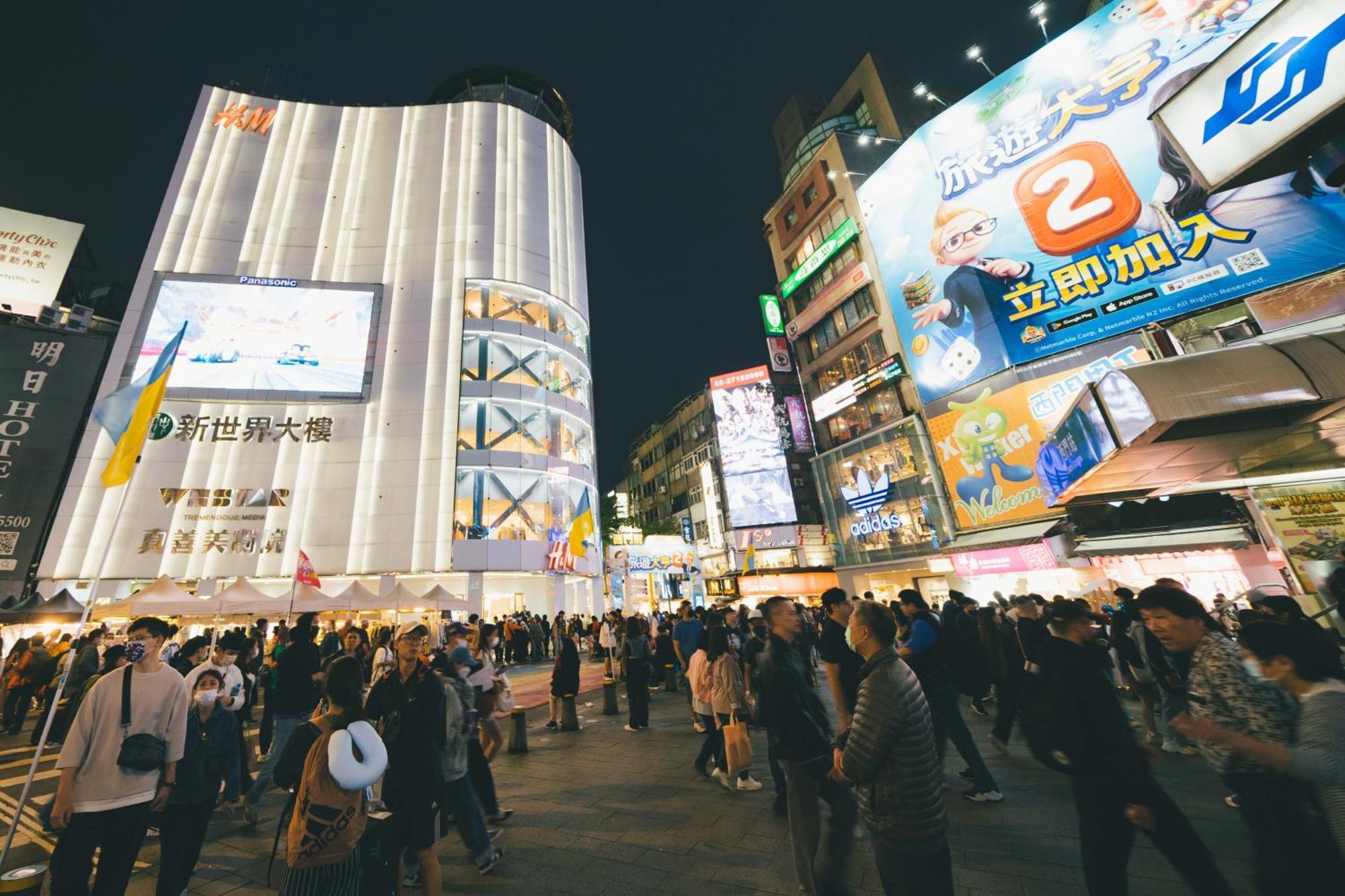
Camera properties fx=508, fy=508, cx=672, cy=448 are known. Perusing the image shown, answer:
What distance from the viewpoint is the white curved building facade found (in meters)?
24.7

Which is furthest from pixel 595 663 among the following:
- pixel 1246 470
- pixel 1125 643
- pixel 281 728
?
pixel 1246 470

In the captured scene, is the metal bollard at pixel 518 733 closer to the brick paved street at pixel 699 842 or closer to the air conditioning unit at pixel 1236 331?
the brick paved street at pixel 699 842

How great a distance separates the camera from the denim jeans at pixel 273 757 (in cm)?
559

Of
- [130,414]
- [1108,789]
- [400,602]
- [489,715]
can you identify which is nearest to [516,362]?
[400,602]

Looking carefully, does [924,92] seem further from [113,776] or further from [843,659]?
[113,776]

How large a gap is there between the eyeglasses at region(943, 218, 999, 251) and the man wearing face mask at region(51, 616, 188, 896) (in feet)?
88.3

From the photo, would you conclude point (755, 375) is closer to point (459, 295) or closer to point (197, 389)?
point (459, 295)

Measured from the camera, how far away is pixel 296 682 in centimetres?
602

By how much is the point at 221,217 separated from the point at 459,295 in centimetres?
1459

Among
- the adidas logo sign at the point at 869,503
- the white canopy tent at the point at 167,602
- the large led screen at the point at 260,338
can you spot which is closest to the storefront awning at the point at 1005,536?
the adidas logo sign at the point at 869,503

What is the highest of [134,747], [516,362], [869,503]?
[516,362]

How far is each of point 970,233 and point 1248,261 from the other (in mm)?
8922

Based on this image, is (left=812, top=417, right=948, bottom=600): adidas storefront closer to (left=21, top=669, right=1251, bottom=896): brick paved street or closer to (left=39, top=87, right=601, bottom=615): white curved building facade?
(left=39, top=87, right=601, bottom=615): white curved building facade

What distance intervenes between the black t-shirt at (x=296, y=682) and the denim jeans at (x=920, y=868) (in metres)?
6.33
